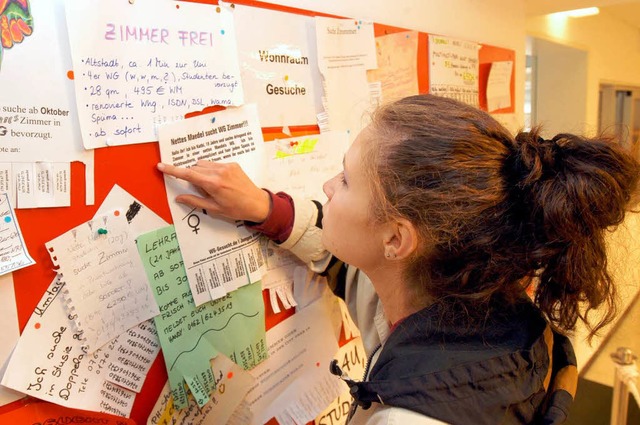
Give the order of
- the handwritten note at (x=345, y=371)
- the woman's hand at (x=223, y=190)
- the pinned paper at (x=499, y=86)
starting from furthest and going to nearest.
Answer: the pinned paper at (x=499, y=86) < the handwritten note at (x=345, y=371) < the woman's hand at (x=223, y=190)

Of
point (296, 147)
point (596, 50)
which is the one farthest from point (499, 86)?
point (596, 50)

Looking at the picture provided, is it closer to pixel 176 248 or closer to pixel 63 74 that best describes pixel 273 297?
pixel 176 248

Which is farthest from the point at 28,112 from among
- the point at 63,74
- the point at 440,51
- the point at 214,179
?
the point at 440,51

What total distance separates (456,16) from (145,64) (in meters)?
1.00

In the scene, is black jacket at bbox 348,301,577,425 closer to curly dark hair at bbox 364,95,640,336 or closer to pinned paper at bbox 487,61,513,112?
curly dark hair at bbox 364,95,640,336

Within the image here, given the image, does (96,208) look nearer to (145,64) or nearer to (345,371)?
(145,64)

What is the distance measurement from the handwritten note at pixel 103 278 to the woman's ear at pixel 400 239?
15.4 inches

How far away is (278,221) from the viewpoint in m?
0.92

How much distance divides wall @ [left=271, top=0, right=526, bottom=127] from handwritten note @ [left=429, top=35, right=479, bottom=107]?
4 cm

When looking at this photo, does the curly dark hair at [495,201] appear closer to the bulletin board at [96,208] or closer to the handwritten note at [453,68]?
the bulletin board at [96,208]

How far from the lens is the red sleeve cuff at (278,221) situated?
3.01ft

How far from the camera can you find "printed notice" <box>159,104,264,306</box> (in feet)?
2.67

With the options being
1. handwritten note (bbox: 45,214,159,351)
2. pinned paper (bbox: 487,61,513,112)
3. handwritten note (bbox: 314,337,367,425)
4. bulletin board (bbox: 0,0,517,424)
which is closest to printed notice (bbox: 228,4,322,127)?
bulletin board (bbox: 0,0,517,424)

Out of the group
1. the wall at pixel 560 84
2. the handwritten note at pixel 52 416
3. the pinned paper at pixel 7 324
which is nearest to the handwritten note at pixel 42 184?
the pinned paper at pixel 7 324
